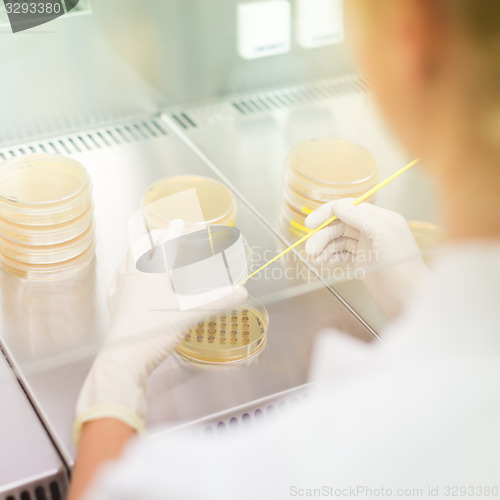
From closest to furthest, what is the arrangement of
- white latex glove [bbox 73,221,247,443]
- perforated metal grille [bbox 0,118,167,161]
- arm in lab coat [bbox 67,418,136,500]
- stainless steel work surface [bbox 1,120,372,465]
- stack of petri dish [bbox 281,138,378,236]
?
arm in lab coat [bbox 67,418,136,500], white latex glove [bbox 73,221,247,443], stainless steel work surface [bbox 1,120,372,465], stack of petri dish [bbox 281,138,378,236], perforated metal grille [bbox 0,118,167,161]

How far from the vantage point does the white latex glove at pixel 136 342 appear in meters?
0.98

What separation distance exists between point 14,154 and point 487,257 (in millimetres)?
1187

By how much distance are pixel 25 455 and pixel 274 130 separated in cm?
104

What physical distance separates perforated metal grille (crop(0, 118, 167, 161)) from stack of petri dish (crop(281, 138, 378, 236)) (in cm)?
40

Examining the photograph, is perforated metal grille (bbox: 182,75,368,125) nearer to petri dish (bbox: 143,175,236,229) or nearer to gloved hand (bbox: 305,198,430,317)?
petri dish (bbox: 143,175,236,229)

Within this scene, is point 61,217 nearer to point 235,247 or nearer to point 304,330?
point 235,247

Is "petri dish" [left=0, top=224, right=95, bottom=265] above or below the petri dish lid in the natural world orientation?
above

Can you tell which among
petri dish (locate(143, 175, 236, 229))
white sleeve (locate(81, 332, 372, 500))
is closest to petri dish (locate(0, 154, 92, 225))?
petri dish (locate(143, 175, 236, 229))

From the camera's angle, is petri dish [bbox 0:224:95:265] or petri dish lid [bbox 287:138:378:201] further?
petri dish lid [bbox 287:138:378:201]

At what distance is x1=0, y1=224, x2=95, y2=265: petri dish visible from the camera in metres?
1.26

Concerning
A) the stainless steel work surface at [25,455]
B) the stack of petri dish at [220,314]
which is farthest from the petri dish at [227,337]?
the stainless steel work surface at [25,455]
